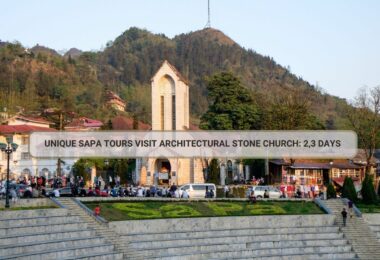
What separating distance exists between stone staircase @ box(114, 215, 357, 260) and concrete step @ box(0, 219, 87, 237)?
236cm

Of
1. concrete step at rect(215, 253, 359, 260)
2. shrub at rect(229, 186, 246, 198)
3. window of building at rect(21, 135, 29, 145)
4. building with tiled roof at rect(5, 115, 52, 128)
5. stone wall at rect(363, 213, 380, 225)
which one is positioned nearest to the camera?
concrete step at rect(215, 253, 359, 260)

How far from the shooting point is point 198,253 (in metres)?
33.2

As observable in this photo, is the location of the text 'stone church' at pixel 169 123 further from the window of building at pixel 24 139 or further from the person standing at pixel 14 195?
the person standing at pixel 14 195

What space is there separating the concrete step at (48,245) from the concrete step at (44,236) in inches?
10.5

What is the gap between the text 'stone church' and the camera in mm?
56906

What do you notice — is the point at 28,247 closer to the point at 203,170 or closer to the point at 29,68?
the point at 203,170

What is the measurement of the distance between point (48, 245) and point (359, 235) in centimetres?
1723

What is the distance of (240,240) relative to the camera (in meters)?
35.2

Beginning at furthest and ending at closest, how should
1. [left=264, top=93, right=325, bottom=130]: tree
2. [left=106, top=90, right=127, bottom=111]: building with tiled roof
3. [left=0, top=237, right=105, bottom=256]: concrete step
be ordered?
1. [left=106, top=90, right=127, bottom=111]: building with tiled roof
2. [left=264, top=93, right=325, bottom=130]: tree
3. [left=0, top=237, right=105, bottom=256]: concrete step

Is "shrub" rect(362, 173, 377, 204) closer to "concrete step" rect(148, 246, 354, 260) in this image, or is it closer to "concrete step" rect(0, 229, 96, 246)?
"concrete step" rect(148, 246, 354, 260)

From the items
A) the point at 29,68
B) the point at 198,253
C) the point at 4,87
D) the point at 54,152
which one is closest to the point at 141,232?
the point at 198,253

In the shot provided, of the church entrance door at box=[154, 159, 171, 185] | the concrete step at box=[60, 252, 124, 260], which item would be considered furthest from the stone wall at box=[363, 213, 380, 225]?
the church entrance door at box=[154, 159, 171, 185]

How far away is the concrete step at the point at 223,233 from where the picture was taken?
33.3m

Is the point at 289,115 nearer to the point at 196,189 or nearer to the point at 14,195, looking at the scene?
the point at 196,189
